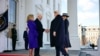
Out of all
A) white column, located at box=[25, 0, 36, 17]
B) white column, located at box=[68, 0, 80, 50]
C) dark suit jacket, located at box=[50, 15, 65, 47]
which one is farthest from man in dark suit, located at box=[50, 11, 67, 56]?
white column, located at box=[25, 0, 36, 17]

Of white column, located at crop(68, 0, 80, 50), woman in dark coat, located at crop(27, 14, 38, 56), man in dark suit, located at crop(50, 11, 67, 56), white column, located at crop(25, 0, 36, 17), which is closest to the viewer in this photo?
man in dark suit, located at crop(50, 11, 67, 56)

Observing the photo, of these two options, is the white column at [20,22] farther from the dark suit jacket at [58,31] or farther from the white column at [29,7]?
the dark suit jacket at [58,31]

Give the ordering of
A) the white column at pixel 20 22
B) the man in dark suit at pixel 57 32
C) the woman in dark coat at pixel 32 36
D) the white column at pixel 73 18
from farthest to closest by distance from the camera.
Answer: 1. the white column at pixel 20 22
2. the white column at pixel 73 18
3. the woman in dark coat at pixel 32 36
4. the man in dark suit at pixel 57 32

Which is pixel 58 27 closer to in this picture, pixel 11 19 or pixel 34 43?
pixel 34 43

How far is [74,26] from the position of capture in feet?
67.5

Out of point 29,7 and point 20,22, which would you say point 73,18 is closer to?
point 20,22

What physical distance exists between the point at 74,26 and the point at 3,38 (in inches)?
196

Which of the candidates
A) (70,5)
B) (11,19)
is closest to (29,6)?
(11,19)

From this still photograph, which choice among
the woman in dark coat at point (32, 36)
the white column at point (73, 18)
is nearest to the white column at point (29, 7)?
the white column at point (73, 18)

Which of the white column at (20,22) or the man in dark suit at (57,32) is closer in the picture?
the man in dark suit at (57,32)

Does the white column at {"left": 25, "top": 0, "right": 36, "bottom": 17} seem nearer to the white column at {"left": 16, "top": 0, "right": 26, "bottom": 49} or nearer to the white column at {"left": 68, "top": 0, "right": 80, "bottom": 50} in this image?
the white column at {"left": 16, "top": 0, "right": 26, "bottom": 49}

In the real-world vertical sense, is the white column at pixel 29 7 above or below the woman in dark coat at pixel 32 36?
above

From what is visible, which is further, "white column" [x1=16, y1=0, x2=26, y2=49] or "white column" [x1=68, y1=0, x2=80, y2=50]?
"white column" [x1=16, y1=0, x2=26, y2=49]

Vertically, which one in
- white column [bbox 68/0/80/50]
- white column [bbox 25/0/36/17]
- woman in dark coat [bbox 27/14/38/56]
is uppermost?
white column [bbox 25/0/36/17]
